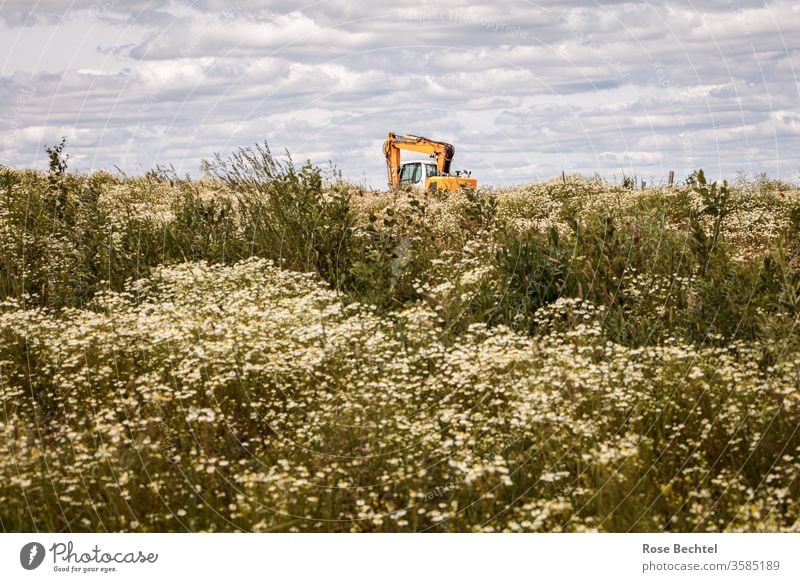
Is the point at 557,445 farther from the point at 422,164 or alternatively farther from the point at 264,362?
the point at 422,164

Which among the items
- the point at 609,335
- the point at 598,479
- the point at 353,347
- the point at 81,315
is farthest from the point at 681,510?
the point at 81,315

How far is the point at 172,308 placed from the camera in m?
7.29

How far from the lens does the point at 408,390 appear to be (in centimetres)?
605

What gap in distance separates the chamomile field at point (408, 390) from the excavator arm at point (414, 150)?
17.4m

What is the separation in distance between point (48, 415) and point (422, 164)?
2147cm

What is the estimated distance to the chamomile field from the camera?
4613mm

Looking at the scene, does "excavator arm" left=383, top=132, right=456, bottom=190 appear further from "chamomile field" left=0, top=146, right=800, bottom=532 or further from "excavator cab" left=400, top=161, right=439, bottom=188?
"chamomile field" left=0, top=146, right=800, bottom=532
